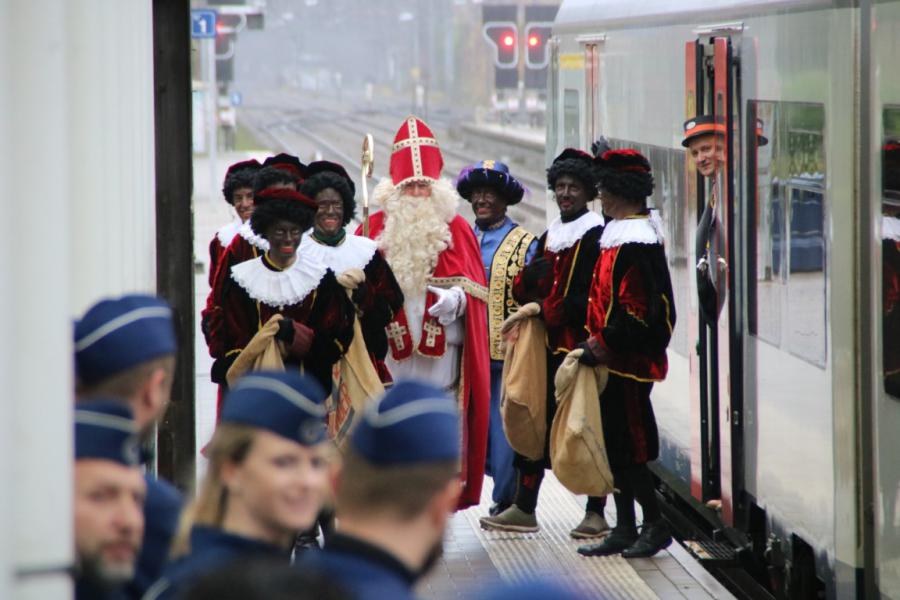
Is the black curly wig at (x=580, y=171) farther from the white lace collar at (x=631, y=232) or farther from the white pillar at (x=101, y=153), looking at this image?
the white pillar at (x=101, y=153)

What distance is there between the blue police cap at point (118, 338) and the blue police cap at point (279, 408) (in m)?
0.19

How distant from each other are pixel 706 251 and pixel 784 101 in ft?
4.12

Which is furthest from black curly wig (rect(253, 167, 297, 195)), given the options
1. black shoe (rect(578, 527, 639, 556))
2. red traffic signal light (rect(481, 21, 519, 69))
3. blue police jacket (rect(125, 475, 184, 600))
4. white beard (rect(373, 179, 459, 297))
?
red traffic signal light (rect(481, 21, 519, 69))

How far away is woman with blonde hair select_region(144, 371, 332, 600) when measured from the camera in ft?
8.50

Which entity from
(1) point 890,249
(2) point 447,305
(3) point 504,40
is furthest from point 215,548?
(3) point 504,40

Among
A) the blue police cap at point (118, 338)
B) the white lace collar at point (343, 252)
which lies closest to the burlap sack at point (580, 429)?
the white lace collar at point (343, 252)

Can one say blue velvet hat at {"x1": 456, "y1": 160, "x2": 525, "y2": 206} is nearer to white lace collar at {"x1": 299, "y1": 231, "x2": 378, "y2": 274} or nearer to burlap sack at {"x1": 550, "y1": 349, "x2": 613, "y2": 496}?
white lace collar at {"x1": 299, "y1": 231, "x2": 378, "y2": 274}

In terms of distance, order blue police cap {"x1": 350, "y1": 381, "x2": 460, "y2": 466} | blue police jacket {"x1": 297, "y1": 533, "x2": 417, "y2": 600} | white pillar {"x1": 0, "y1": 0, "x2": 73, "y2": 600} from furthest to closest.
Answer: blue police cap {"x1": 350, "y1": 381, "x2": 460, "y2": 466} < blue police jacket {"x1": 297, "y1": 533, "x2": 417, "y2": 600} < white pillar {"x1": 0, "y1": 0, "x2": 73, "y2": 600}

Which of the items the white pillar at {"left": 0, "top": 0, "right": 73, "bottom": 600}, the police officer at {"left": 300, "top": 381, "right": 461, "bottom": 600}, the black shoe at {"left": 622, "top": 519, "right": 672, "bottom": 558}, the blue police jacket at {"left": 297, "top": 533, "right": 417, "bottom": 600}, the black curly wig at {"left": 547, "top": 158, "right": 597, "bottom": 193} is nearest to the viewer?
the white pillar at {"left": 0, "top": 0, "right": 73, "bottom": 600}

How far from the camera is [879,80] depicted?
209 inches

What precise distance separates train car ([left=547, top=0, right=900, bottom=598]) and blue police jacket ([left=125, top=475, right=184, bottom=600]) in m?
2.96

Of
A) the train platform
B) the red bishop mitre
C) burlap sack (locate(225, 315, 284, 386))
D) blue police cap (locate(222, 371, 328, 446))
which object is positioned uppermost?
the red bishop mitre

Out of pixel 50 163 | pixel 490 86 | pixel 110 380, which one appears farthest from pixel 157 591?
pixel 490 86

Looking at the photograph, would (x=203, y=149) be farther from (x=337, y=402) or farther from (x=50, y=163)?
(x=50, y=163)
